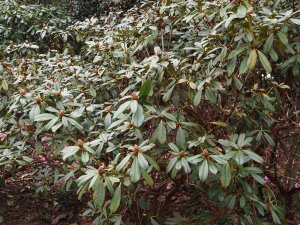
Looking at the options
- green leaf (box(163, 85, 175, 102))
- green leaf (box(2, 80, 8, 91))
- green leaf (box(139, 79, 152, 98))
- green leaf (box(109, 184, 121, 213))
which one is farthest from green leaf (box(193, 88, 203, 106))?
green leaf (box(2, 80, 8, 91))

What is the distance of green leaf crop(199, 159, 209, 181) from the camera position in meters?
1.69

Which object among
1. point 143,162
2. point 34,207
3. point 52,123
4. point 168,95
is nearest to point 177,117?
point 168,95

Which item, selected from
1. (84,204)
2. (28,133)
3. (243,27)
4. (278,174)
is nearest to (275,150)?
(278,174)

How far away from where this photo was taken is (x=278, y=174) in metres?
2.70

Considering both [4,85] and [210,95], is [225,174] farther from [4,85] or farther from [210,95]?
[4,85]

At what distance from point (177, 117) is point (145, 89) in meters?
0.26

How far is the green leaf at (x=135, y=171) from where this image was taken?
1658 mm

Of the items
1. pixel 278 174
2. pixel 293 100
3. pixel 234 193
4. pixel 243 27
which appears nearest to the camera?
pixel 243 27

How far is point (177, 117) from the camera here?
1.97 m

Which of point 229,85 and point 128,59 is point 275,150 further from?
point 128,59

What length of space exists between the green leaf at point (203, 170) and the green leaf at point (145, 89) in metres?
0.40

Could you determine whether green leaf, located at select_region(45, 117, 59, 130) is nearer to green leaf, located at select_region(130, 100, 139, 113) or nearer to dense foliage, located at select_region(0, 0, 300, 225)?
dense foliage, located at select_region(0, 0, 300, 225)

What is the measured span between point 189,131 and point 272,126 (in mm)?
610

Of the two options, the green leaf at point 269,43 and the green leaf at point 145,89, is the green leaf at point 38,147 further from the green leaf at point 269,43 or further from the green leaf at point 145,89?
the green leaf at point 269,43
